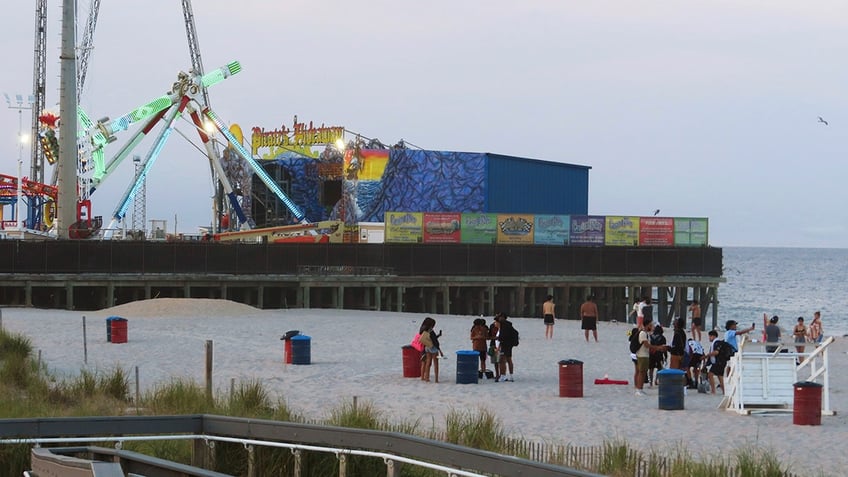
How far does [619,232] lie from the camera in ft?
183

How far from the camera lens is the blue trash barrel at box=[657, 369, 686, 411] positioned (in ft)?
64.1

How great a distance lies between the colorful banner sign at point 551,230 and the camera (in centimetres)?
5500

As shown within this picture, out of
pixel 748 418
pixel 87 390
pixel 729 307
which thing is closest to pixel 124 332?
pixel 87 390

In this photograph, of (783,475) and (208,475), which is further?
(783,475)

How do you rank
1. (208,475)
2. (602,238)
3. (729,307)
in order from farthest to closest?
(729,307) → (602,238) → (208,475)

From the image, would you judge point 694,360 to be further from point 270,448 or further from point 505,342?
point 270,448

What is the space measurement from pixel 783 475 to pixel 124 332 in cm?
2018

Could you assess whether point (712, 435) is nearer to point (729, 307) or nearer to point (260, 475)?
point (260, 475)

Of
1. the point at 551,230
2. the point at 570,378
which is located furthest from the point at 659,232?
the point at 570,378

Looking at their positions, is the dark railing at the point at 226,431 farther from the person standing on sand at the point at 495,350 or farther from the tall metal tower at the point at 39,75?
the tall metal tower at the point at 39,75

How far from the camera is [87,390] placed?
17953mm

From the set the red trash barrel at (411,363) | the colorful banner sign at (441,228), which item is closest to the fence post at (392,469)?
the red trash barrel at (411,363)

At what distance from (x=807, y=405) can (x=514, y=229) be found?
37.0 metres

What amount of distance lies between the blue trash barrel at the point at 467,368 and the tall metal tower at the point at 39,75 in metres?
66.1
